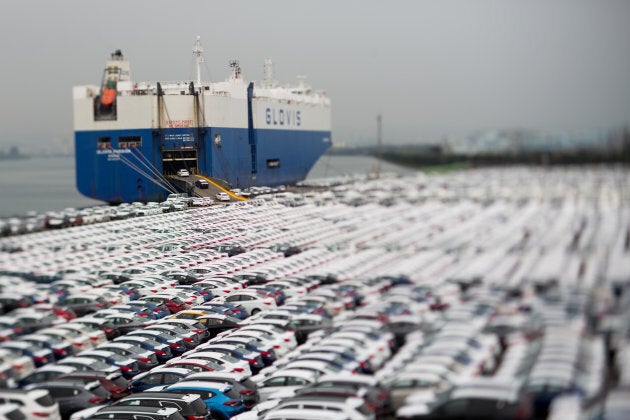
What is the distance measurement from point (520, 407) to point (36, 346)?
8.49 ft

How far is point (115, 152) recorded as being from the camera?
8430 millimetres

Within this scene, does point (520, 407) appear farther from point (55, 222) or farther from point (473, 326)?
point (55, 222)

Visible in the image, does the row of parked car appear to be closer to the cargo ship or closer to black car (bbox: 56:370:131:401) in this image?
black car (bbox: 56:370:131:401)

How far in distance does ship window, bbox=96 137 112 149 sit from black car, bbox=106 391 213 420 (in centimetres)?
521

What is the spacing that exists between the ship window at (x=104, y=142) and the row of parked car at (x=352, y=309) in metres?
2.76

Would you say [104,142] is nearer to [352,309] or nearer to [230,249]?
[230,249]

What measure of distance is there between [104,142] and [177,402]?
17.9ft

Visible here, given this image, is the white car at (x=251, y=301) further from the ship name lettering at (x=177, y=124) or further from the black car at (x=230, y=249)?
the ship name lettering at (x=177, y=124)

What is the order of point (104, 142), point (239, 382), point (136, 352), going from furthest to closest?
point (104, 142), point (136, 352), point (239, 382)

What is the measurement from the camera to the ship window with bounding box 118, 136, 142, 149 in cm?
827

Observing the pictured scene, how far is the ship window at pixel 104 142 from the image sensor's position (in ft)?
28.1

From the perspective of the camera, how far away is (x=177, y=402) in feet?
12.2

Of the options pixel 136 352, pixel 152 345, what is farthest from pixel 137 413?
pixel 152 345

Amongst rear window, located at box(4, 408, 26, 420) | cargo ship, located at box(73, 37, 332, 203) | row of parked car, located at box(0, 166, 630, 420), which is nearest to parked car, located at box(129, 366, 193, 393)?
row of parked car, located at box(0, 166, 630, 420)
